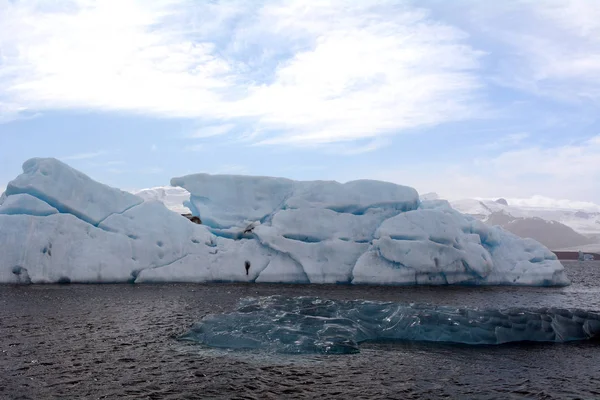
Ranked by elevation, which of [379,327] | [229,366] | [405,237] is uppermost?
[405,237]

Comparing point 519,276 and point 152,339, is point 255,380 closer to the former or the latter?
point 152,339

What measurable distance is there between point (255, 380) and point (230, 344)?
242 cm

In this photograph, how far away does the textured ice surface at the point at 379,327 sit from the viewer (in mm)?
10484

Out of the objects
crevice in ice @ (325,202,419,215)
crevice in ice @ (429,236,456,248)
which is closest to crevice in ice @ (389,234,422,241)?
crevice in ice @ (429,236,456,248)

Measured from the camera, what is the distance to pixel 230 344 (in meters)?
10.4

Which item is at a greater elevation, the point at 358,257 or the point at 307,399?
the point at 358,257

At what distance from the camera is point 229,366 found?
8.90 meters

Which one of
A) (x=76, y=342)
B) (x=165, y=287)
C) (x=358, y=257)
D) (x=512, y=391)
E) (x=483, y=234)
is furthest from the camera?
(x=483, y=234)

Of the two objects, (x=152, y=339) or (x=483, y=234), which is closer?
(x=152, y=339)

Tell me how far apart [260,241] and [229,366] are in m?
13.6

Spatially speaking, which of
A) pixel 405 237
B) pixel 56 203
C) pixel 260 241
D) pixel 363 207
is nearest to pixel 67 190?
pixel 56 203

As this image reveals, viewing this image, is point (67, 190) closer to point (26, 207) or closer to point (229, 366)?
point (26, 207)

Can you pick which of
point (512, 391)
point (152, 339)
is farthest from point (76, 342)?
point (512, 391)

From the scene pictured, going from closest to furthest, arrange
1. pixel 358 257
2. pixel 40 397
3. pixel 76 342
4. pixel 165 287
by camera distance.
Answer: pixel 40 397 < pixel 76 342 < pixel 165 287 < pixel 358 257
